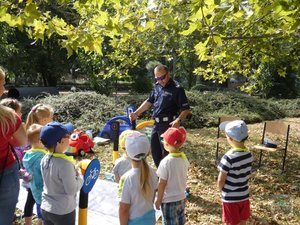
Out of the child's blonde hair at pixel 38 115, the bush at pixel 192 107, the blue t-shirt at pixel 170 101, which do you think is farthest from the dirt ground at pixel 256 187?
the bush at pixel 192 107

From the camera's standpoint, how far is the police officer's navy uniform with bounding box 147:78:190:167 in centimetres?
508

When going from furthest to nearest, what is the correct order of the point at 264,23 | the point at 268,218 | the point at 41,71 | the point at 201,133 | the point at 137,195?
the point at 41,71 < the point at 201,133 < the point at 264,23 < the point at 268,218 < the point at 137,195

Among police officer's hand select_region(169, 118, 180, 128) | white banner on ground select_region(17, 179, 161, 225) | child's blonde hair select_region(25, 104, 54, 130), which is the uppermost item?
child's blonde hair select_region(25, 104, 54, 130)

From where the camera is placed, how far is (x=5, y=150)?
9.39ft

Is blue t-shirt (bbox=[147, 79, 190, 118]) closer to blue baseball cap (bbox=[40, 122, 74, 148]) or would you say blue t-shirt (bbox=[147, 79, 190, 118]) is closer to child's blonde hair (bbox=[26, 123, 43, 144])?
child's blonde hair (bbox=[26, 123, 43, 144])

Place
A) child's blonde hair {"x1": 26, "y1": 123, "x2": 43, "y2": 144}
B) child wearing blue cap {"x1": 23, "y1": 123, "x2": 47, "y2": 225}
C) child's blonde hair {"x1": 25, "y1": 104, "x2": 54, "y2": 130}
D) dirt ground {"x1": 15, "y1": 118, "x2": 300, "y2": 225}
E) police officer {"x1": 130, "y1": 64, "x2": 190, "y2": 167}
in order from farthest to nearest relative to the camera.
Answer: police officer {"x1": 130, "y1": 64, "x2": 190, "y2": 167}, dirt ground {"x1": 15, "y1": 118, "x2": 300, "y2": 225}, child's blonde hair {"x1": 25, "y1": 104, "x2": 54, "y2": 130}, child's blonde hair {"x1": 26, "y1": 123, "x2": 43, "y2": 144}, child wearing blue cap {"x1": 23, "y1": 123, "x2": 47, "y2": 225}

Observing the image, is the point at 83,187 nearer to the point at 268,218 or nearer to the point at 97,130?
the point at 268,218

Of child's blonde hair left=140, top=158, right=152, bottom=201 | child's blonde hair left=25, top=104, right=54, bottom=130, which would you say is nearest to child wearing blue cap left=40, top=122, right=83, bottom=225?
child's blonde hair left=140, top=158, right=152, bottom=201

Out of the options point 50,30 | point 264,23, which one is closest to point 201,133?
point 264,23

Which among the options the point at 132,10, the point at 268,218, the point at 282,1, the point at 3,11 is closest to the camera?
Result: the point at 282,1

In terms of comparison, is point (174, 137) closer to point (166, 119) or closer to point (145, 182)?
point (145, 182)

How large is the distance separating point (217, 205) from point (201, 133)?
5792mm

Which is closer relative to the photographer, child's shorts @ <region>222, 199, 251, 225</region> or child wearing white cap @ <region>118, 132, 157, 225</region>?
child wearing white cap @ <region>118, 132, 157, 225</region>

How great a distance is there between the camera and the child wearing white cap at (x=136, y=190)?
111 inches
